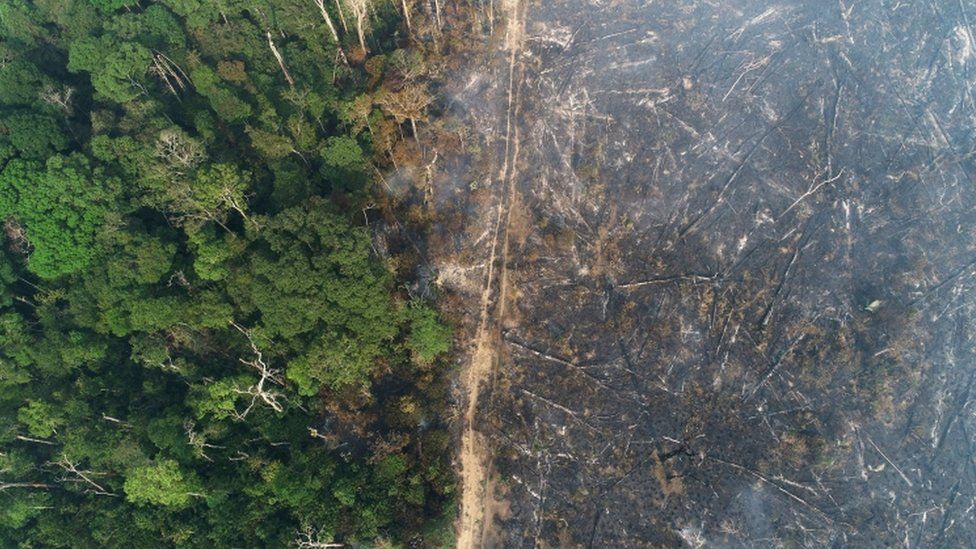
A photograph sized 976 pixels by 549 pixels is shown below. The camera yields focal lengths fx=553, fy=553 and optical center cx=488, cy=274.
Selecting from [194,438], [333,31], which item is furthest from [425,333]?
[333,31]

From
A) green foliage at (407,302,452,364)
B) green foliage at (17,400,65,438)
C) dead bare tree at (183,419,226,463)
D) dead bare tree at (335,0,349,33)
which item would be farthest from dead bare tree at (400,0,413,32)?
green foliage at (17,400,65,438)

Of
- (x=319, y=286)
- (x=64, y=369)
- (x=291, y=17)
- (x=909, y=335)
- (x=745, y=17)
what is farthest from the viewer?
(x=745, y=17)

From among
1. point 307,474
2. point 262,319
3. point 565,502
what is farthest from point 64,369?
point 565,502

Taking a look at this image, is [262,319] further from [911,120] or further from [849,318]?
[911,120]

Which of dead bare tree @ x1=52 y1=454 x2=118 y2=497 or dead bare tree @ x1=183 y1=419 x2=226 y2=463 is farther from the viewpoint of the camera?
dead bare tree @ x1=52 y1=454 x2=118 y2=497

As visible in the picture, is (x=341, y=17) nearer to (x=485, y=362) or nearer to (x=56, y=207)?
(x=56, y=207)

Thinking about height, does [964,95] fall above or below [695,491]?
above

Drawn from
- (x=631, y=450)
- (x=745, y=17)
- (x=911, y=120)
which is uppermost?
(x=745, y=17)

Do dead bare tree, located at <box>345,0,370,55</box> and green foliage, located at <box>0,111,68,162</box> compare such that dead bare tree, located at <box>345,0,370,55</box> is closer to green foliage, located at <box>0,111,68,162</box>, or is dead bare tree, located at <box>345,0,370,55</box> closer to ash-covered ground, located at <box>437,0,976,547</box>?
ash-covered ground, located at <box>437,0,976,547</box>
